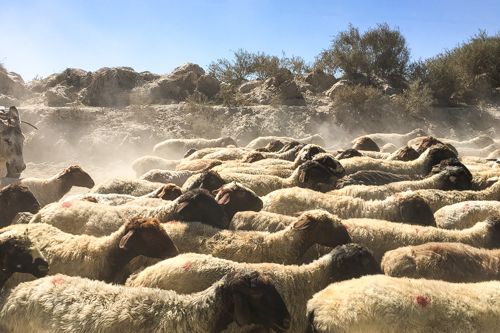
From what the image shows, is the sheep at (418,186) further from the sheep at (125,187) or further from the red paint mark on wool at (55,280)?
the red paint mark on wool at (55,280)

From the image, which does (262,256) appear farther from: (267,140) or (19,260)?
(267,140)

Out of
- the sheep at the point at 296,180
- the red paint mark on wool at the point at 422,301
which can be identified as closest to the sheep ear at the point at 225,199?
the sheep at the point at 296,180

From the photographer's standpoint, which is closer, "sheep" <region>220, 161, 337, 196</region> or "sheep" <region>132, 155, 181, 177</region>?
"sheep" <region>220, 161, 337, 196</region>

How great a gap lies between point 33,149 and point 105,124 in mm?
2961

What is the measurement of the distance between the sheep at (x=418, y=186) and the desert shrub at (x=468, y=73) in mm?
15282

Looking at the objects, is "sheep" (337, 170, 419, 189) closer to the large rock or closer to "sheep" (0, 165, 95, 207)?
"sheep" (0, 165, 95, 207)

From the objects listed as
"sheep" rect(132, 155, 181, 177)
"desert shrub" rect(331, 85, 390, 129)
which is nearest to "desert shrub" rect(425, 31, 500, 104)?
"desert shrub" rect(331, 85, 390, 129)

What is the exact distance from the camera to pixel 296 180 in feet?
23.3

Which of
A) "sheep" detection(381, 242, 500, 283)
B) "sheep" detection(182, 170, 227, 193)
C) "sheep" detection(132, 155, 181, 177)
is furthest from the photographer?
"sheep" detection(132, 155, 181, 177)

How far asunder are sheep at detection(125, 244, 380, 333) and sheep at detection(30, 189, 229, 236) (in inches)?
44.0

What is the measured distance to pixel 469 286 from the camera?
3354mm

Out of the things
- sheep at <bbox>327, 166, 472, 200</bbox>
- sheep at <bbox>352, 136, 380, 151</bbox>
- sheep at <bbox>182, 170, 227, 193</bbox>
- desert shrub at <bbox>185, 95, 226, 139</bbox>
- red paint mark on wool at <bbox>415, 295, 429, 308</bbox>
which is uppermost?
desert shrub at <bbox>185, 95, 226, 139</bbox>

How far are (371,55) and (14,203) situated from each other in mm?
19895

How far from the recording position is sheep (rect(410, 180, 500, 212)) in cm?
609
